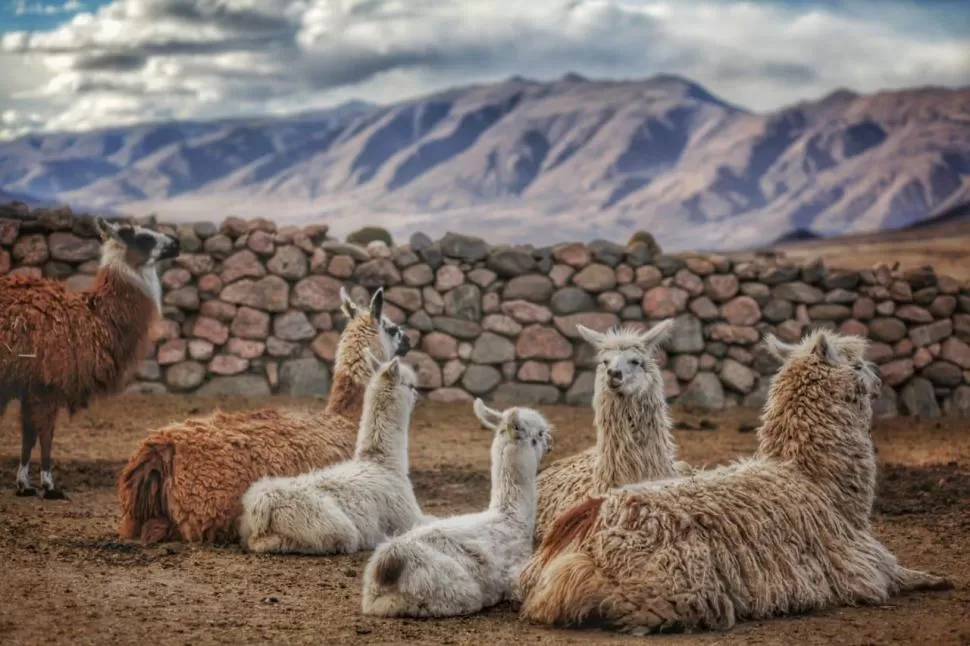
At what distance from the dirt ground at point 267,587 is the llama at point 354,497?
15 cm

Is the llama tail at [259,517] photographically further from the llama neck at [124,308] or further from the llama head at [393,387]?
the llama neck at [124,308]

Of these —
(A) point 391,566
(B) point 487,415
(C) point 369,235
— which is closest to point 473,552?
(A) point 391,566

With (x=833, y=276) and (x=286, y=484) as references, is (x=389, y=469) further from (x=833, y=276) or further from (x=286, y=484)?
(x=833, y=276)

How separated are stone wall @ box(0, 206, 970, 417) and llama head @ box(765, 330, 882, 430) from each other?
7801mm

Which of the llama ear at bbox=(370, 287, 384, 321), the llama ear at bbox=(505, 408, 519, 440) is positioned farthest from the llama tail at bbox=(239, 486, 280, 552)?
the llama ear at bbox=(370, 287, 384, 321)

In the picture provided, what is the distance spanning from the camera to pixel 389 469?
7520mm

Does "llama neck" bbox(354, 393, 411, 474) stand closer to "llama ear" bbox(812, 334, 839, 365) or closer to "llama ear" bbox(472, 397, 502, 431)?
"llama ear" bbox(472, 397, 502, 431)

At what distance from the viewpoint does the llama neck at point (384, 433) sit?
24.6 ft

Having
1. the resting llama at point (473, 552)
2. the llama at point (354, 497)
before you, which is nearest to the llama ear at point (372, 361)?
the llama at point (354, 497)

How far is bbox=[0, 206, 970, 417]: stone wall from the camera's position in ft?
48.0

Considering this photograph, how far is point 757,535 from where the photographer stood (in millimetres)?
6051

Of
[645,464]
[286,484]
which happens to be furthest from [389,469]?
[645,464]

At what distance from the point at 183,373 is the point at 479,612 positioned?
30.4ft

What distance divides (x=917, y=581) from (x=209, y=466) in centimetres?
407
